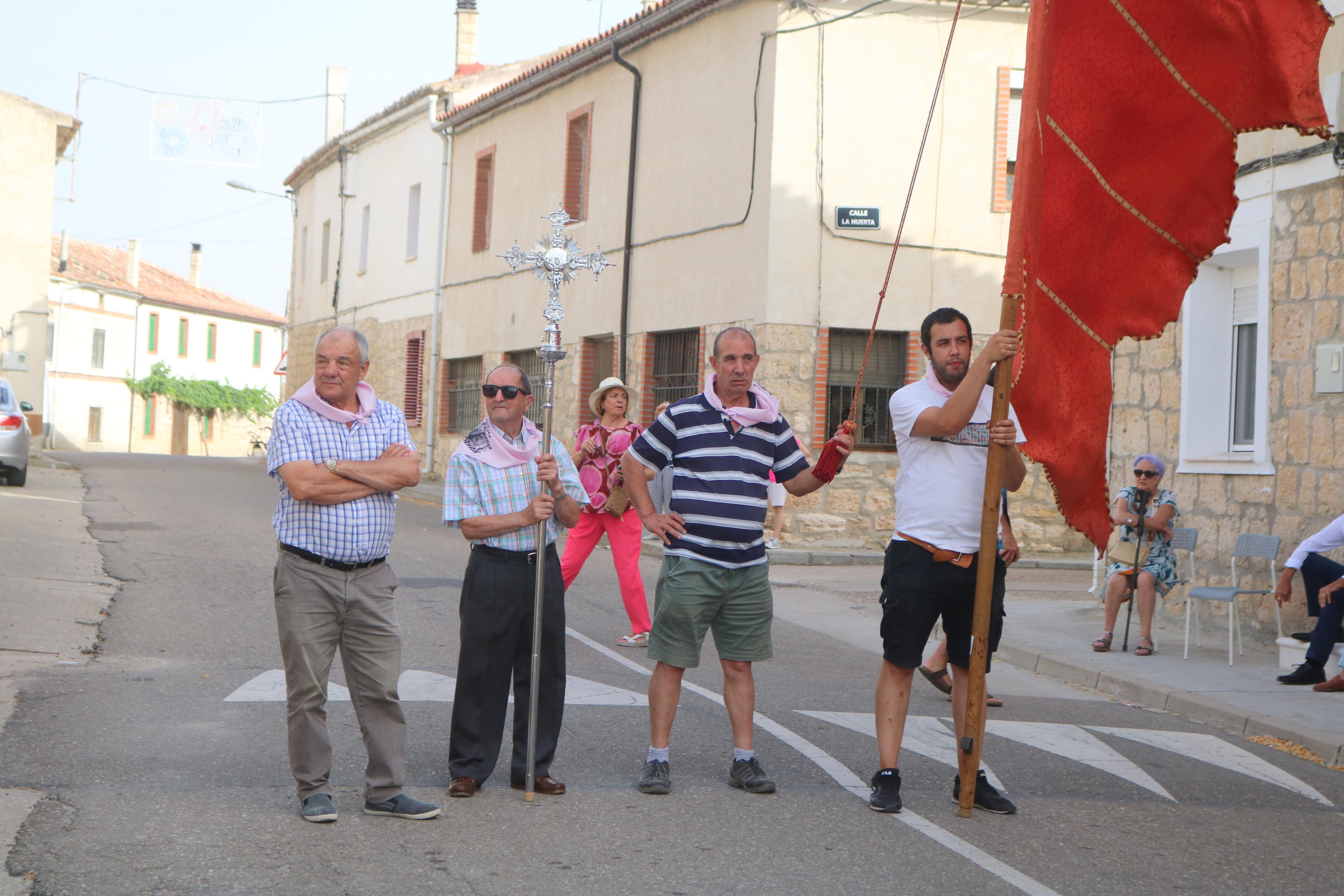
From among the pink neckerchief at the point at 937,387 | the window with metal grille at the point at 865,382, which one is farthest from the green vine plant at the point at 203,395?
the pink neckerchief at the point at 937,387

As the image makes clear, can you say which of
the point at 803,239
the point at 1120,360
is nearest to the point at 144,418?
the point at 803,239

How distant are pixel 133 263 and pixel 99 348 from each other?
665 cm

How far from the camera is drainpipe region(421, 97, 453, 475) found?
28.8 m

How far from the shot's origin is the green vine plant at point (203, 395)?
6162 centimetres

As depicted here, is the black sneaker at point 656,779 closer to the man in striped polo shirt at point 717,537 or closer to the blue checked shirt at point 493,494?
the man in striped polo shirt at point 717,537

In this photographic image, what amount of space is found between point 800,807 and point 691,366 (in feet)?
47.2

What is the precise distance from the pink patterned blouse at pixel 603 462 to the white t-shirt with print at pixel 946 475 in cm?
415

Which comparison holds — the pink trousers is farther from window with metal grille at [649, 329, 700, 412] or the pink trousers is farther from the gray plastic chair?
window with metal grille at [649, 329, 700, 412]

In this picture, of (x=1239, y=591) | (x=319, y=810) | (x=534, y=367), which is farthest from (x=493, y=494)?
(x=534, y=367)

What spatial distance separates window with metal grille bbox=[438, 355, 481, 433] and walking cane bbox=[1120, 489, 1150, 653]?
1777 cm

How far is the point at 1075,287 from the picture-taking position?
5.59 m

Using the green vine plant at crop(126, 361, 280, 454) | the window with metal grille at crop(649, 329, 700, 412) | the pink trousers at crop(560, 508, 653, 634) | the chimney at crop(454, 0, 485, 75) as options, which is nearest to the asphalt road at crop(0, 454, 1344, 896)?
the pink trousers at crop(560, 508, 653, 634)

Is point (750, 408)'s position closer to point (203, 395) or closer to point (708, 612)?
point (708, 612)

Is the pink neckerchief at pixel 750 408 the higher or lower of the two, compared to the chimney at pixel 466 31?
lower
